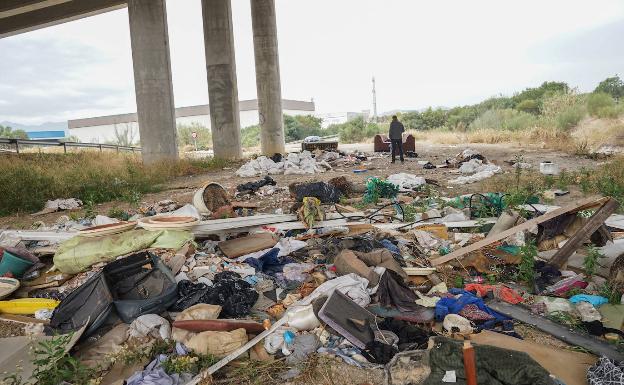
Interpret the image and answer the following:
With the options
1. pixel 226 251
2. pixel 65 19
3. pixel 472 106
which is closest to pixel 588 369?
pixel 226 251

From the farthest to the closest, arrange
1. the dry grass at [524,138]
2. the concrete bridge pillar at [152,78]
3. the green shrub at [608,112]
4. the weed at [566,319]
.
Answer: the green shrub at [608,112] → the dry grass at [524,138] → the concrete bridge pillar at [152,78] → the weed at [566,319]

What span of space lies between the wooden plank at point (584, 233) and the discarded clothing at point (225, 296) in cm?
329

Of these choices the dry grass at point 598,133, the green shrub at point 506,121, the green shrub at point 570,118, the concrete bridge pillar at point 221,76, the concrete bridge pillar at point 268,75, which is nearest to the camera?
the dry grass at point 598,133

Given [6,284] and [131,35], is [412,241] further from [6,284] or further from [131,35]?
[131,35]

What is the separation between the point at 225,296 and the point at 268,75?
1832 cm

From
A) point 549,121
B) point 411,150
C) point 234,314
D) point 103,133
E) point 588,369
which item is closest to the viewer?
point 588,369

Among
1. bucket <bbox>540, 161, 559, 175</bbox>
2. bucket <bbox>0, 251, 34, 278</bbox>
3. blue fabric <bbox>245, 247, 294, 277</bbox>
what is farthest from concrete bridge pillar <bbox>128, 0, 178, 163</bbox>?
bucket <bbox>540, 161, 559, 175</bbox>

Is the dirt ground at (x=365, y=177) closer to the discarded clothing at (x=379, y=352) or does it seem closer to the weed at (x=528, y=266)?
the weed at (x=528, y=266)

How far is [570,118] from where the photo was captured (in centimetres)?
2145

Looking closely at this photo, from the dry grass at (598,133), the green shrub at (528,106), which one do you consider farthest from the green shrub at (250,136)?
the dry grass at (598,133)

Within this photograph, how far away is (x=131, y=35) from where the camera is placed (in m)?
15.0

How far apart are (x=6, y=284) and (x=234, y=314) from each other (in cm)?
291

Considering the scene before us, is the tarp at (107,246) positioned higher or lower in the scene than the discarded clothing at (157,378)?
higher

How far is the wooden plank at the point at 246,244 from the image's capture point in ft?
19.4
